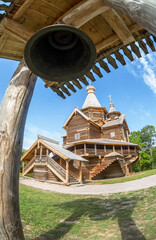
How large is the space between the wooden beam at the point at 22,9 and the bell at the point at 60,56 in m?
0.72

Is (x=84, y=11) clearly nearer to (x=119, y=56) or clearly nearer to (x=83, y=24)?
(x=83, y=24)

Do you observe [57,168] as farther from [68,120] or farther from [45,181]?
[68,120]

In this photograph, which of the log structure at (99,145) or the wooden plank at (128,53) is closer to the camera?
the wooden plank at (128,53)

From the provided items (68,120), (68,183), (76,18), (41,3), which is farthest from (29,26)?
(68,120)

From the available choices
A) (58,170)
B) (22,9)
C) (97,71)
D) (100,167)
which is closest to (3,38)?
(22,9)

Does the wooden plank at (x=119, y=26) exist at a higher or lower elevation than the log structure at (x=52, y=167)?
higher

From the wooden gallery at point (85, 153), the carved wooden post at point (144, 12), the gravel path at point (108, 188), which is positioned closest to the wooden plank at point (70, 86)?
the carved wooden post at point (144, 12)

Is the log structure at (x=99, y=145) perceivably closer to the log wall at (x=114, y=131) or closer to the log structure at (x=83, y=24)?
the log wall at (x=114, y=131)

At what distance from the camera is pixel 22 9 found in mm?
2654

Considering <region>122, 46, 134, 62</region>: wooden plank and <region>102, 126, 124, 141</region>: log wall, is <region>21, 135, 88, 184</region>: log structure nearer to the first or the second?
<region>102, 126, 124, 141</region>: log wall

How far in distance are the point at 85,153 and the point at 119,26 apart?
18.7 m

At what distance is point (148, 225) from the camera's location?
361 centimetres

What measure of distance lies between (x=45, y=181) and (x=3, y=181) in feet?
49.3

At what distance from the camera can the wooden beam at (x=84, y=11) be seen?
2295mm
